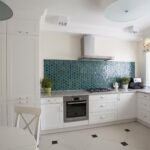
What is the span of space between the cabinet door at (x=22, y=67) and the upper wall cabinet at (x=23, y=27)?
7 centimetres

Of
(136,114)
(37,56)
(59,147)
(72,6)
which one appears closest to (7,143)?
(59,147)

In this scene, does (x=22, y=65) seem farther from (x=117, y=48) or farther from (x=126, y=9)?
(x=117, y=48)

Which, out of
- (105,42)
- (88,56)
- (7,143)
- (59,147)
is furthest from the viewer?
(105,42)

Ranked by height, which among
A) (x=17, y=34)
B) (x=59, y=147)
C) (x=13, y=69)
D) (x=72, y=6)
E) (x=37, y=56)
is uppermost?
(x=72, y=6)

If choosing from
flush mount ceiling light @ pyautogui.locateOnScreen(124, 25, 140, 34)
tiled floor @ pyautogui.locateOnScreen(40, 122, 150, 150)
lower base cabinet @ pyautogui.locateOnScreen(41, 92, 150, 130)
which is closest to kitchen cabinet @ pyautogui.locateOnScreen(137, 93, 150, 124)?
lower base cabinet @ pyautogui.locateOnScreen(41, 92, 150, 130)

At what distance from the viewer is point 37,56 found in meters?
2.65

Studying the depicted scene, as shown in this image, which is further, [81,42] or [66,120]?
[81,42]

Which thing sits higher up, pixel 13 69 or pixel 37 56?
pixel 37 56

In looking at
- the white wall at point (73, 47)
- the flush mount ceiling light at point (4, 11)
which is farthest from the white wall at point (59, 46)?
the flush mount ceiling light at point (4, 11)

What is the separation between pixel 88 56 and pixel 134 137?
199 centimetres

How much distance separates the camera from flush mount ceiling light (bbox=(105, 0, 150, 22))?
168cm

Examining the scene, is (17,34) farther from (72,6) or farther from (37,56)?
(72,6)

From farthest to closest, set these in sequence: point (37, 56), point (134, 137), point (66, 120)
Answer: point (66, 120) → point (134, 137) → point (37, 56)

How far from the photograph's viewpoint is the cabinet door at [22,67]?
2539 millimetres
